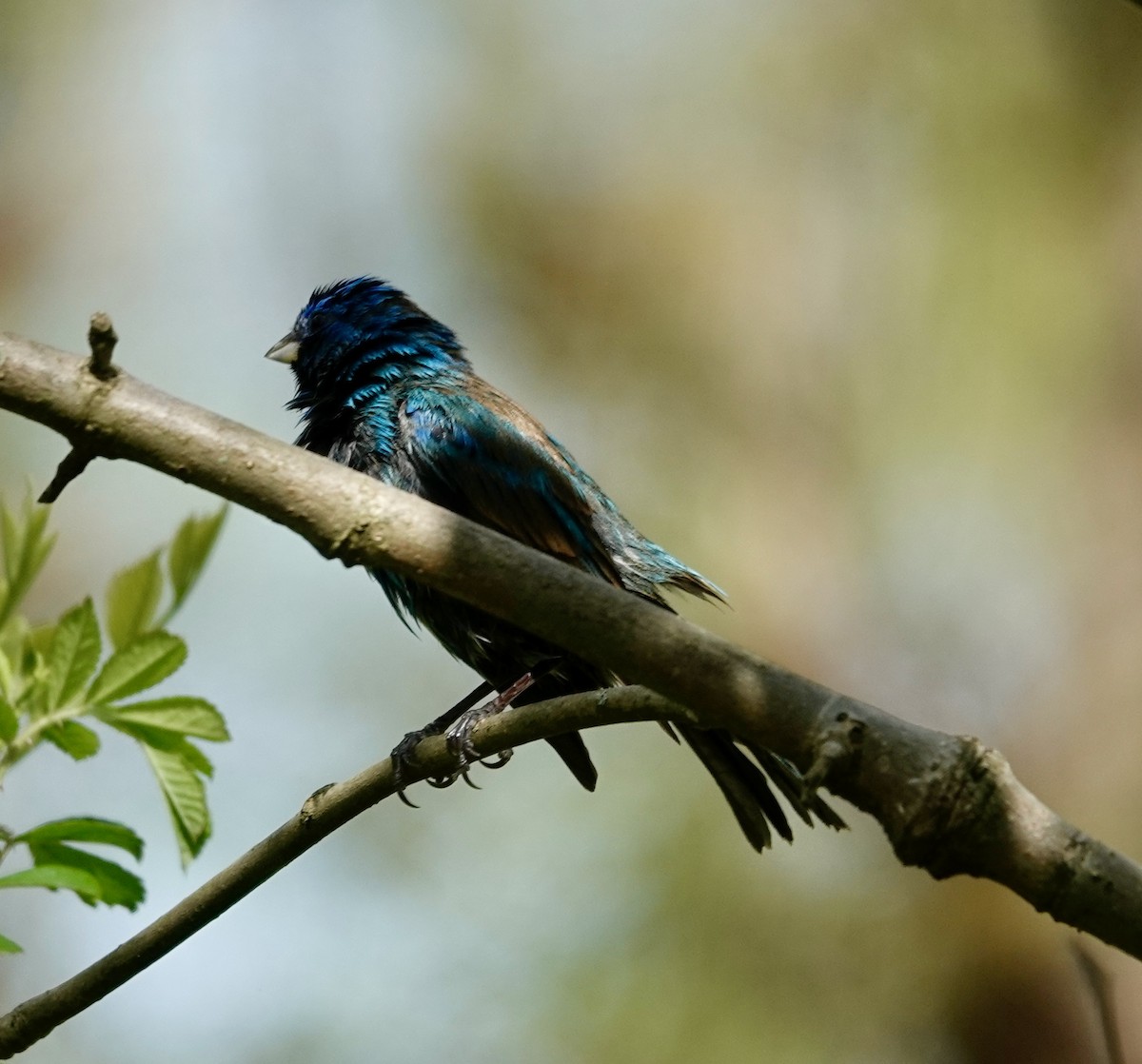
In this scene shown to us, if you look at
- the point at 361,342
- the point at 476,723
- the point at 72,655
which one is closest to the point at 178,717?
the point at 72,655

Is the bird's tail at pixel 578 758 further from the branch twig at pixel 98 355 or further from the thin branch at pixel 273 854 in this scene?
the branch twig at pixel 98 355

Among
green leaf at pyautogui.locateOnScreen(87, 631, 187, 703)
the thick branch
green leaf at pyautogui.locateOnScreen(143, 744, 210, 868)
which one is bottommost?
green leaf at pyautogui.locateOnScreen(143, 744, 210, 868)

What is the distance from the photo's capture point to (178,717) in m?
1.77

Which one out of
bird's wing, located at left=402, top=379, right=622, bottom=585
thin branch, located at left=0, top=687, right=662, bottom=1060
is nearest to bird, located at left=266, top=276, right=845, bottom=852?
bird's wing, located at left=402, top=379, right=622, bottom=585

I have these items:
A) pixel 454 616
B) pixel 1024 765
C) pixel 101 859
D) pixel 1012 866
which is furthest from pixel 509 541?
pixel 1024 765

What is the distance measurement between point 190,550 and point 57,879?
398mm

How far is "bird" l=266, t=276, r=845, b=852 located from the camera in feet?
15.4

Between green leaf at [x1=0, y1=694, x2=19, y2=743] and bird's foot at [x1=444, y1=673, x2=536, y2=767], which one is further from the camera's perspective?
bird's foot at [x1=444, y1=673, x2=536, y2=767]

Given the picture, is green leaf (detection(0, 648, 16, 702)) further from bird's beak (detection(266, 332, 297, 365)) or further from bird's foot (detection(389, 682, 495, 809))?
bird's beak (detection(266, 332, 297, 365))

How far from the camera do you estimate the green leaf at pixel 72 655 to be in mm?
1689

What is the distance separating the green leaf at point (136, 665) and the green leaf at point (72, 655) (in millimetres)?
18

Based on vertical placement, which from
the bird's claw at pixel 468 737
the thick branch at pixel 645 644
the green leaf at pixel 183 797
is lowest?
the green leaf at pixel 183 797

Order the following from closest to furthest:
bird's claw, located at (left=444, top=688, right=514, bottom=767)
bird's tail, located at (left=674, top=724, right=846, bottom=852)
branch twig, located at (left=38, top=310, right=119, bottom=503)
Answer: branch twig, located at (left=38, top=310, right=119, bottom=503) < bird's claw, located at (left=444, top=688, right=514, bottom=767) < bird's tail, located at (left=674, top=724, right=846, bottom=852)

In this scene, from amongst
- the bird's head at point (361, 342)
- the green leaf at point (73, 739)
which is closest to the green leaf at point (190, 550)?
the green leaf at point (73, 739)
